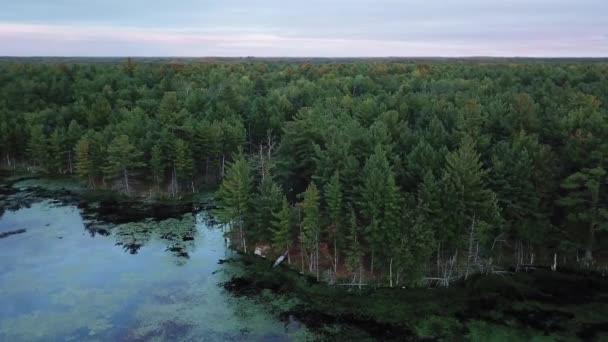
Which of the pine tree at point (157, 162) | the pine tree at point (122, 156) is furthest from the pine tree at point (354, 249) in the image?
the pine tree at point (122, 156)

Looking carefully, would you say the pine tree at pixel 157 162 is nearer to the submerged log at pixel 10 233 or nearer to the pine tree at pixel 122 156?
the pine tree at pixel 122 156

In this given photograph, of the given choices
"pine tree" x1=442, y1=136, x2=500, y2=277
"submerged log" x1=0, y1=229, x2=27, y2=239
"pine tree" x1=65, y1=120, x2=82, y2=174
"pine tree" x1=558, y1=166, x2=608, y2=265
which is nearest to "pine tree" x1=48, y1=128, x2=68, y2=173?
"pine tree" x1=65, y1=120, x2=82, y2=174

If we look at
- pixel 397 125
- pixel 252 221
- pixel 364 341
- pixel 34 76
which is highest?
pixel 34 76

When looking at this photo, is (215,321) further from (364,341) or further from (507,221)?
(507,221)

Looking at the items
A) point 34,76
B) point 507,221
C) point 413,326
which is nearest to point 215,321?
point 413,326

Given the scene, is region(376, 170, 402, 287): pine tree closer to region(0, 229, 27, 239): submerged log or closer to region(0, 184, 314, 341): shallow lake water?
region(0, 184, 314, 341): shallow lake water

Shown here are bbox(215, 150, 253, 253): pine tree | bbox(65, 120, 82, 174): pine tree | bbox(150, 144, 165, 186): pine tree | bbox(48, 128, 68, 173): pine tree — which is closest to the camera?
bbox(215, 150, 253, 253): pine tree

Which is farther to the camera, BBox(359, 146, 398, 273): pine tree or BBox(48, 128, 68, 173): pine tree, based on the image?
BBox(48, 128, 68, 173): pine tree
